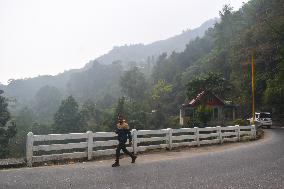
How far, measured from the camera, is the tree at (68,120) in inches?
2872

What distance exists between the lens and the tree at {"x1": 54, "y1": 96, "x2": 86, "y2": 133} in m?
72.9

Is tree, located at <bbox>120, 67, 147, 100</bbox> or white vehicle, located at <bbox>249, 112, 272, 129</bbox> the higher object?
tree, located at <bbox>120, 67, 147, 100</bbox>

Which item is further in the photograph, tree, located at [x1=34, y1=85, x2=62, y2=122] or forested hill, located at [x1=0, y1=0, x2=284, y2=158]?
tree, located at [x1=34, y1=85, x2=62, y2=122]

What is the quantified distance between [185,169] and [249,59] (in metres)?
48.8

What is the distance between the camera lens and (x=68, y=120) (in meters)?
74.0

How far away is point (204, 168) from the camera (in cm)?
1102

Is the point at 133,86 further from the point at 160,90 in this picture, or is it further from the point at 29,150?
the point at 29,150

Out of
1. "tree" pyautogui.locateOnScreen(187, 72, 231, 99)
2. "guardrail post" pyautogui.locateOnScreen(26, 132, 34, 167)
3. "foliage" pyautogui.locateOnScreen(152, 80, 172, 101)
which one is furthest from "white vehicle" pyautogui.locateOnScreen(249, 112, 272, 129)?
Answer: "foliage" pyautogui.locateOnScreen(152, 80, 172, 101)

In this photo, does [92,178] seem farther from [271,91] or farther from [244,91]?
[244,91]

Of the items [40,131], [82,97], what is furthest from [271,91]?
[82,97]

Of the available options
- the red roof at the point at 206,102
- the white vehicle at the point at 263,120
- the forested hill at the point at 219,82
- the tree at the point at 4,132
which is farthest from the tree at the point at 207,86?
the tree at the point at 4,132

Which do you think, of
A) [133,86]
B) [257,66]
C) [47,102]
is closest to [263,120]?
[257,66]

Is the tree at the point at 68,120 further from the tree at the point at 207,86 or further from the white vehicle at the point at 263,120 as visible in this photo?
the white vehicle at the point at 263,120

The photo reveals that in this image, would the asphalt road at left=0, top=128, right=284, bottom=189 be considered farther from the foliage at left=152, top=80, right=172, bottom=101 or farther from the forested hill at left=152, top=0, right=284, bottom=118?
the foliage at left=152, top=80, right=172, bottom=101
